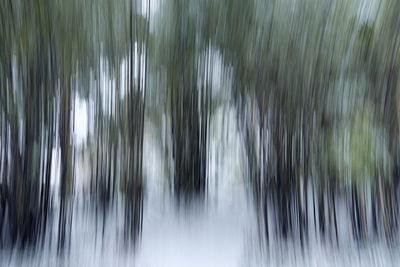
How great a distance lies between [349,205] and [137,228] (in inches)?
21.6

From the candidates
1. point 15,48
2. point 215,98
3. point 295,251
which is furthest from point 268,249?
point 15,48

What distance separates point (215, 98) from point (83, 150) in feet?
1.22

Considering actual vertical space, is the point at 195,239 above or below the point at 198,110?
below

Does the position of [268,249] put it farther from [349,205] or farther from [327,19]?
[327,19]

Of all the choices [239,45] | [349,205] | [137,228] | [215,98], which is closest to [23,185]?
[137,228]

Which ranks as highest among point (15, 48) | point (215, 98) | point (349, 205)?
point (15, 48)

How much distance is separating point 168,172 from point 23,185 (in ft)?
1.18

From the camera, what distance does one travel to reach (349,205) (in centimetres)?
89

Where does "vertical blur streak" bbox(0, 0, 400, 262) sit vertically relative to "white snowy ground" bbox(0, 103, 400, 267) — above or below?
above

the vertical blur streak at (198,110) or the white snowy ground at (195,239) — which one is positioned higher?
the vertical blur streak at (198,110)

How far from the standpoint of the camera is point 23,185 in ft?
2.78

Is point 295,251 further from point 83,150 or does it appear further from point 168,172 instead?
point 83,150

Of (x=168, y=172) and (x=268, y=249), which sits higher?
(x=168, y=172)

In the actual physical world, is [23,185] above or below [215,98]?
below
